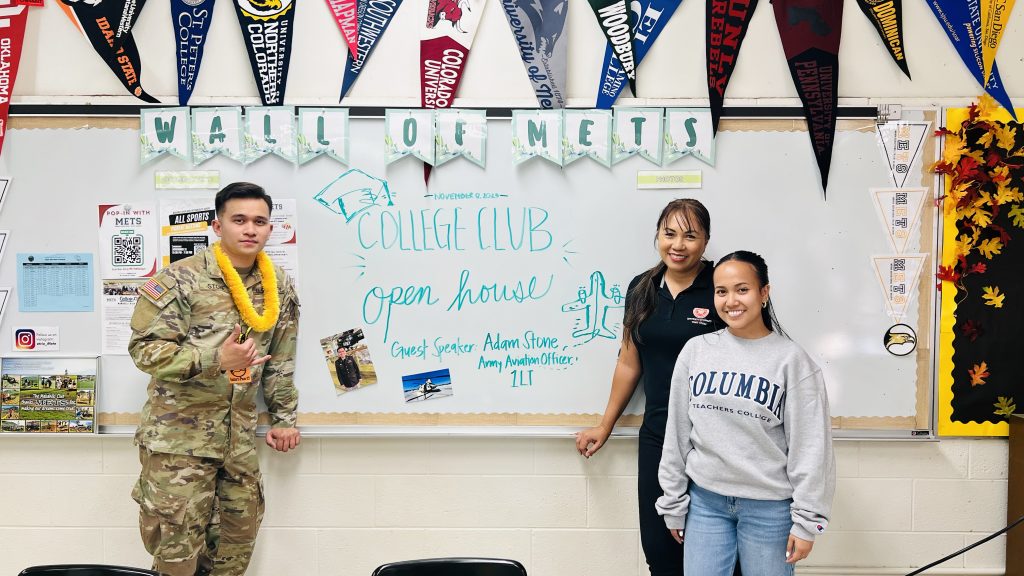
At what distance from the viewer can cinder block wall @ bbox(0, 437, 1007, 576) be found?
2.24m

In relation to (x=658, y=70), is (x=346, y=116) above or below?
below

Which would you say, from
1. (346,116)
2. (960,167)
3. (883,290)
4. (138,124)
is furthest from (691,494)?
(138,124)

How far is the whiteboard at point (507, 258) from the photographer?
2176 mm

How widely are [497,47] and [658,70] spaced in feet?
1.74

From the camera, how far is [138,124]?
2197 mm

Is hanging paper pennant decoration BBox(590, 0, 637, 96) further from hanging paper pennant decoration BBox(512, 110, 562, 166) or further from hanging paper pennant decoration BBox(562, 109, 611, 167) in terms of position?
A: hanging paper pennant decoration BBox(512, 110, 562, 166)

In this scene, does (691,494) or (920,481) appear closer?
(691,494)

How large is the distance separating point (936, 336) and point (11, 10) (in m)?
3.21

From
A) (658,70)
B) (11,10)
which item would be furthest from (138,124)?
(658,70)

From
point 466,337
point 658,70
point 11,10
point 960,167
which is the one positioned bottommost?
point 466,337

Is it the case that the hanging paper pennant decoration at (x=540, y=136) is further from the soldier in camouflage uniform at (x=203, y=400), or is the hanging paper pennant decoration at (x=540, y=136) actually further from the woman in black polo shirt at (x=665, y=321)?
the soldier in camouflage uniform at (x=203, y=400)

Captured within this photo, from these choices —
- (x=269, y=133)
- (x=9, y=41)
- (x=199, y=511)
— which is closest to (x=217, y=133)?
(x=269, y=133)

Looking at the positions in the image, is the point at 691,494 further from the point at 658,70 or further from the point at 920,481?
the point at 658,70

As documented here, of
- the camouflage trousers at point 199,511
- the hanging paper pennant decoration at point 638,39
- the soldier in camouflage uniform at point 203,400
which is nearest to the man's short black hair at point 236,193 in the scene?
the soldier in camouflage uniform at point 203,400
